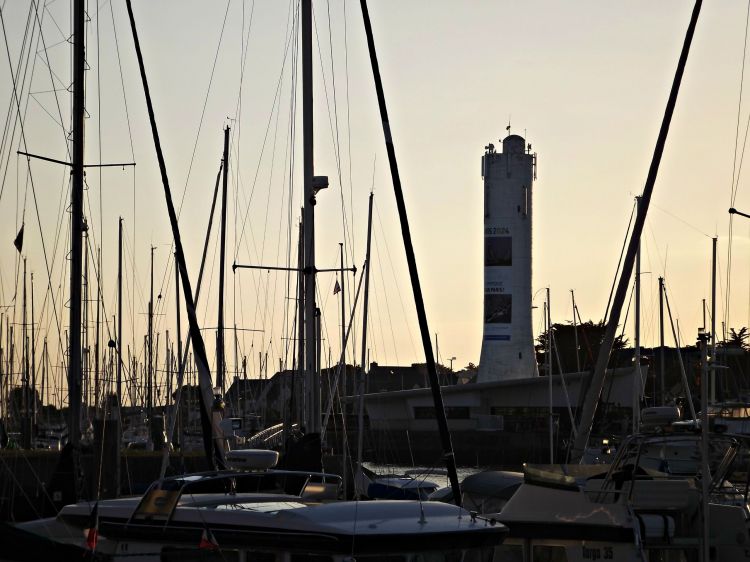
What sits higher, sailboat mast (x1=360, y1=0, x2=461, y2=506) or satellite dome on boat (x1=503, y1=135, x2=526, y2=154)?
satellite dome on boat (x1=503, y1=135, x2=526, y2=154)

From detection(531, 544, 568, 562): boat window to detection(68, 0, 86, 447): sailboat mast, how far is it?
20.0ft

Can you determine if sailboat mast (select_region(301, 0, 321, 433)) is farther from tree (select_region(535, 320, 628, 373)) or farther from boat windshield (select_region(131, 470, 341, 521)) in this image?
tree (select_region(535, 320, 628, 373))

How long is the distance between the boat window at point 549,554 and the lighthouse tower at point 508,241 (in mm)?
71925

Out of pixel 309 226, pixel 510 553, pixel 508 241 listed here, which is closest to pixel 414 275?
pixel 510 553

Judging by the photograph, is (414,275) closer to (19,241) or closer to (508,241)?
(19,241)

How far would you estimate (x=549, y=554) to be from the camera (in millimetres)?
16312

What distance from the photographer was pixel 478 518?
13.5 meters

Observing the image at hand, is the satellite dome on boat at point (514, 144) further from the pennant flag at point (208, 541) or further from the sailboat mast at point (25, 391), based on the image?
the pennant flag at point (208, 541)

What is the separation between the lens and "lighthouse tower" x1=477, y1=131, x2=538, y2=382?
88.0 metres

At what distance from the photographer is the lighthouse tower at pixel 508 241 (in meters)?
88.0

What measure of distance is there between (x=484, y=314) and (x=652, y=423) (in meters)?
71.8

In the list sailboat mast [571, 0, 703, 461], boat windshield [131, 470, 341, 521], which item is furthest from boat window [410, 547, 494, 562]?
sailboat mast [571, 0, 703, 461]

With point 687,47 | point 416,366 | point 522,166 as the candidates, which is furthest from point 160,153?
point 416,366

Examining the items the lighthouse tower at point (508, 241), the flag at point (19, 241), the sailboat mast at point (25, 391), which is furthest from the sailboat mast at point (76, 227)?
the lighthouse tower at point (508, 241)
